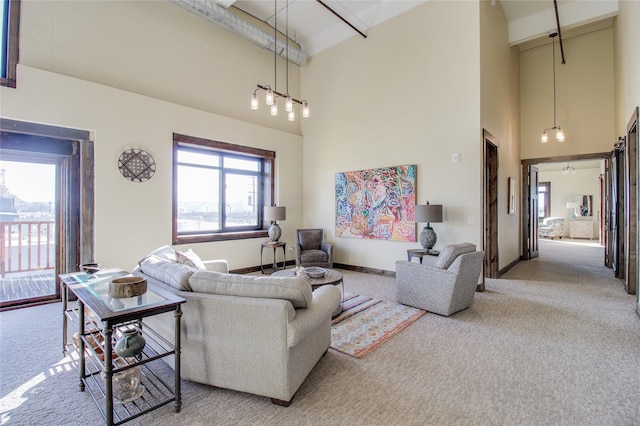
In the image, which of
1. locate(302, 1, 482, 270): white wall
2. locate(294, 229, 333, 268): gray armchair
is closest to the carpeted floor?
locate(302, 1, 482, 270): white wall

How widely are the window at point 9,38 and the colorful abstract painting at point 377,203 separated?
17.0ft

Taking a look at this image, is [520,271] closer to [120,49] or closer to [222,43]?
[222,43]

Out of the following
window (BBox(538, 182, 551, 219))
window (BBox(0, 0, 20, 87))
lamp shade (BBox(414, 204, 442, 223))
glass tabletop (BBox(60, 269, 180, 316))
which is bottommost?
glass tabletop (BBox(60, 269, 180, 316))

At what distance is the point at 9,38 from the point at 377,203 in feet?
19.2

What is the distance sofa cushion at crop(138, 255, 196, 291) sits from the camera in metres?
2.27

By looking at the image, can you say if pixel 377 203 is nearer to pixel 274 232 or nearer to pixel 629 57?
pixel 274 232

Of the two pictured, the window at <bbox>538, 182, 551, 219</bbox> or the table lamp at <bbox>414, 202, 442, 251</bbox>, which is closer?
the table lamp at <bbox>414, 202, 442, 251</bbox>

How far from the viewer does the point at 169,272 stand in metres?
2.42

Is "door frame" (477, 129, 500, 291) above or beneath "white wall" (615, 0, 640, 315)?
beneath

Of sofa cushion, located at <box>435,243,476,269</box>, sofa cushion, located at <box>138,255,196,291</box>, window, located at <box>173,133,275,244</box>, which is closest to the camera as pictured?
sofa cushion, located at <box>138,255,196,291</box>

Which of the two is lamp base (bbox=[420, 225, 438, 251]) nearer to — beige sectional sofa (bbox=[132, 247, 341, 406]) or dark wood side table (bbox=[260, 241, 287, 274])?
dark wood side table (bbox=[260, 241, 287, 274])

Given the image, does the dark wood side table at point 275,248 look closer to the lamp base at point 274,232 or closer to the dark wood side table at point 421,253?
the lamp base at point 274,232

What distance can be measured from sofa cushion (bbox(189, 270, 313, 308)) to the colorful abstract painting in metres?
3.84

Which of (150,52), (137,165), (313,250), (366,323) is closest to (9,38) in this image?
(150,52)
